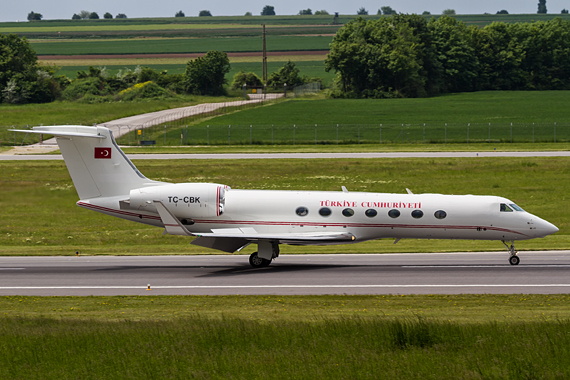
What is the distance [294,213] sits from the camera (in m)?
29.4

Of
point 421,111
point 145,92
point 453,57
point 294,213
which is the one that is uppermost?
point 453,57

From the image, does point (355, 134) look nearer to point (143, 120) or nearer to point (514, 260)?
point (143, 120)

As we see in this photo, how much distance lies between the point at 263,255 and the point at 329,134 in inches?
2437

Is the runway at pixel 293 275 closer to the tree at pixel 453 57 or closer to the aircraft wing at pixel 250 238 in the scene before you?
the aircraft wing at pixel 250 238

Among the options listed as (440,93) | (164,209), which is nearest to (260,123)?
(440,93)

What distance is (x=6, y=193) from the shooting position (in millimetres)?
35188

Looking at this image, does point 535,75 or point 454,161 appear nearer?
point 454,161

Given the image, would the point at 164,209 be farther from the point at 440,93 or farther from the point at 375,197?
the point at 440,93

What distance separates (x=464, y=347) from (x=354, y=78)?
12285 centimetres

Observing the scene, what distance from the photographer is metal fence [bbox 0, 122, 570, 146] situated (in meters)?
82.2

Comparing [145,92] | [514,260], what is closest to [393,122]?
[145,92]

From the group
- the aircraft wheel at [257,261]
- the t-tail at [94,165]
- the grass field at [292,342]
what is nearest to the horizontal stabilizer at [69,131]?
the t-tail at [94,165]

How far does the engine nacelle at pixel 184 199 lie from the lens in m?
29.1

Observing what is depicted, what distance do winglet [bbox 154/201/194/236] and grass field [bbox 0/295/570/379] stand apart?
5.84 metres
